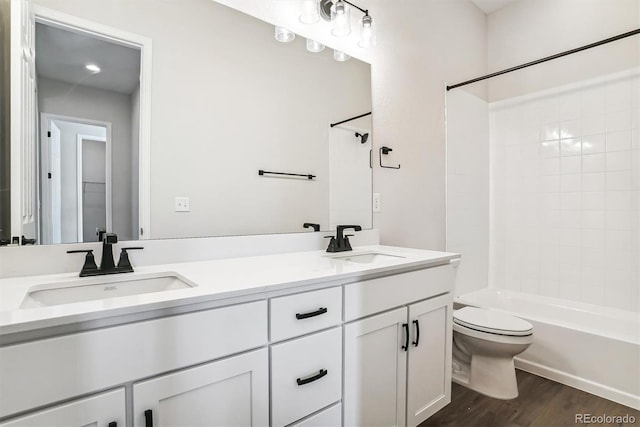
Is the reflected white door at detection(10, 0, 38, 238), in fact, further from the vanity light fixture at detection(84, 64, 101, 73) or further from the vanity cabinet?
the vanity cabinet

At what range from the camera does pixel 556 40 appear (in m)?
2.62

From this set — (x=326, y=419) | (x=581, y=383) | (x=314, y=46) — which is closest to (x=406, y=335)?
(x=326, y=419)

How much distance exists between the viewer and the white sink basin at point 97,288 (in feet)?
3.21

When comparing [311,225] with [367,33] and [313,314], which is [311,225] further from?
[367,33]

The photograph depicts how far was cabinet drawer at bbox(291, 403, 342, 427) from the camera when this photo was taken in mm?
1089

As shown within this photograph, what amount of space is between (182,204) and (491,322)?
1772mm

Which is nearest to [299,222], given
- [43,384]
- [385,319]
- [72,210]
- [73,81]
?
[385,319]

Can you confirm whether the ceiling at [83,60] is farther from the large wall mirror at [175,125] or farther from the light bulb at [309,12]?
the light bulb at [309,12]

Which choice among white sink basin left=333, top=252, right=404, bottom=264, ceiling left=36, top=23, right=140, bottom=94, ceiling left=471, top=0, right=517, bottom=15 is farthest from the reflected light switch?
ceiling left=471, top=0, right=517, bottom=15

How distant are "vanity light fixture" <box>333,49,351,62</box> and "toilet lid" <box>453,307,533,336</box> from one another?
5.52 ft

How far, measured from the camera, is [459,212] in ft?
8.80

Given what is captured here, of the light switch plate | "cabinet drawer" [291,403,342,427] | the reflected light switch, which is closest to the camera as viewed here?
"cabinet drawer" [291,403,342,427]

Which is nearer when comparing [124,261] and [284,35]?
[124,261]

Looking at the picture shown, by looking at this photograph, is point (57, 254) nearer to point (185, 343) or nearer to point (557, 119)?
point (185, 343)
